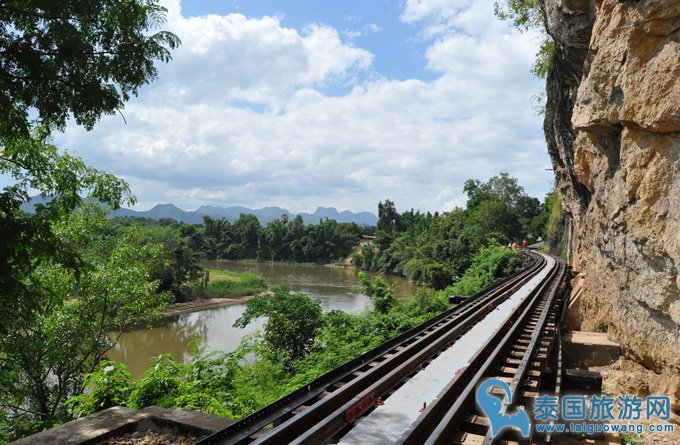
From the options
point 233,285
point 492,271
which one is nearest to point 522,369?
point 492,271

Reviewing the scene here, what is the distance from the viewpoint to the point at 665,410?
18.9 ft

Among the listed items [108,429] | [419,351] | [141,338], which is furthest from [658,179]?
[141,338]

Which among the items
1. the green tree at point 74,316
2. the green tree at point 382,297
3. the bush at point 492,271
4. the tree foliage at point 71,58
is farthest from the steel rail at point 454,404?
the bush at point 492,271

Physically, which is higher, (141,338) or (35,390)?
(35,390)

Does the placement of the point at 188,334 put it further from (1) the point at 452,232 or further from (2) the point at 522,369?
(1) the point at 452,232

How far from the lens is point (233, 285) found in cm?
4903

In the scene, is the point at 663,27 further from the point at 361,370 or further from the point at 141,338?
the point at 141,338

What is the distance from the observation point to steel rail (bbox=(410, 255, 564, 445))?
4.01m

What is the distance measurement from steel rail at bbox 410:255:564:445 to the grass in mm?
41989

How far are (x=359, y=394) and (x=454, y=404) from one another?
1050 millimetres

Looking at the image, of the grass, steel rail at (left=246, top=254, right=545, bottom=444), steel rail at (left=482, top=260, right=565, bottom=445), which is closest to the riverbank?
the grass

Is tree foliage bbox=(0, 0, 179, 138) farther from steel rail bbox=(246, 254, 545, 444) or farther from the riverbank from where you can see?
the riverbank

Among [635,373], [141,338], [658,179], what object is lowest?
[141,338]

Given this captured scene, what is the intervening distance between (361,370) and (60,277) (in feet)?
32.2
